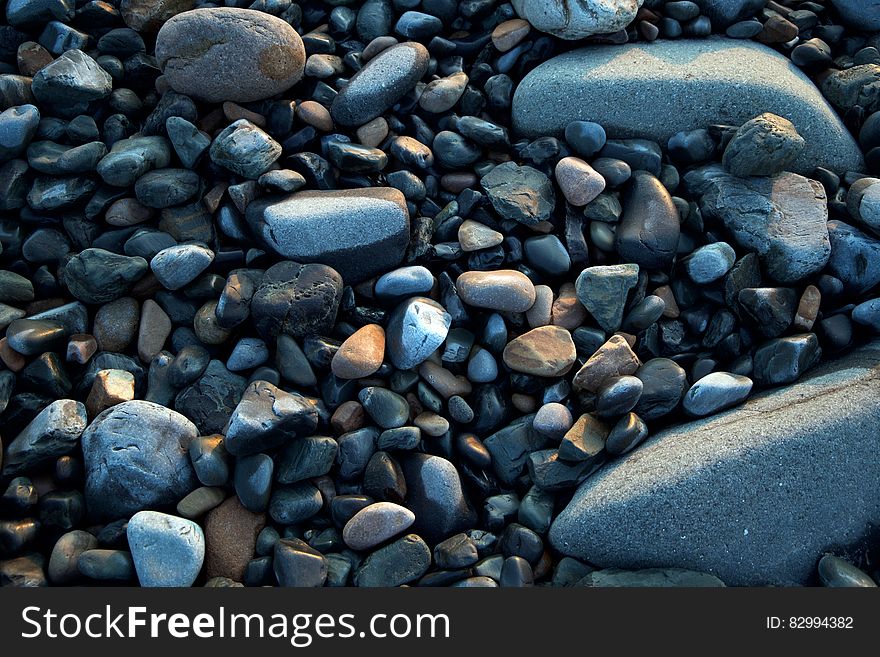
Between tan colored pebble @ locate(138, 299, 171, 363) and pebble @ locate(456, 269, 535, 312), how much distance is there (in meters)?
1.02

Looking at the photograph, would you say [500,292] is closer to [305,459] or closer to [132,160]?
[305,459]

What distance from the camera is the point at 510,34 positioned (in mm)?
2861

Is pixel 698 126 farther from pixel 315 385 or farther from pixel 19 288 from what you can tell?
pixel 19 288

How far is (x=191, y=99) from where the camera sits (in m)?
2.64

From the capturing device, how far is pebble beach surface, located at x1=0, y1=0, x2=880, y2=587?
6.72 ft

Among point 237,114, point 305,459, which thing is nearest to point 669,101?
point 237,114

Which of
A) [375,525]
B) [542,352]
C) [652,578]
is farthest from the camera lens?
[542,352]

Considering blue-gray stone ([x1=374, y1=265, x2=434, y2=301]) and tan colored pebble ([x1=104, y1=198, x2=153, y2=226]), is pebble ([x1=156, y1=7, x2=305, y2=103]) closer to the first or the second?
tan colored pebble ([x1=104, y1=198, x2=153, y2=226])

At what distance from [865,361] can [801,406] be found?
1.11 feet

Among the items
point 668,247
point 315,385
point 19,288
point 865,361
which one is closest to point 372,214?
point 315,385

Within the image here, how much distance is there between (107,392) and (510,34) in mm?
2016

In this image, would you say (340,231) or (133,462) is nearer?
(133,462)

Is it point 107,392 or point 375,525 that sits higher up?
point 107,392

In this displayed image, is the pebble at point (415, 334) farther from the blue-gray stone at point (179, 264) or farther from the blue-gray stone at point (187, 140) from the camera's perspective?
the blue-gray stone at point (187, 140)
